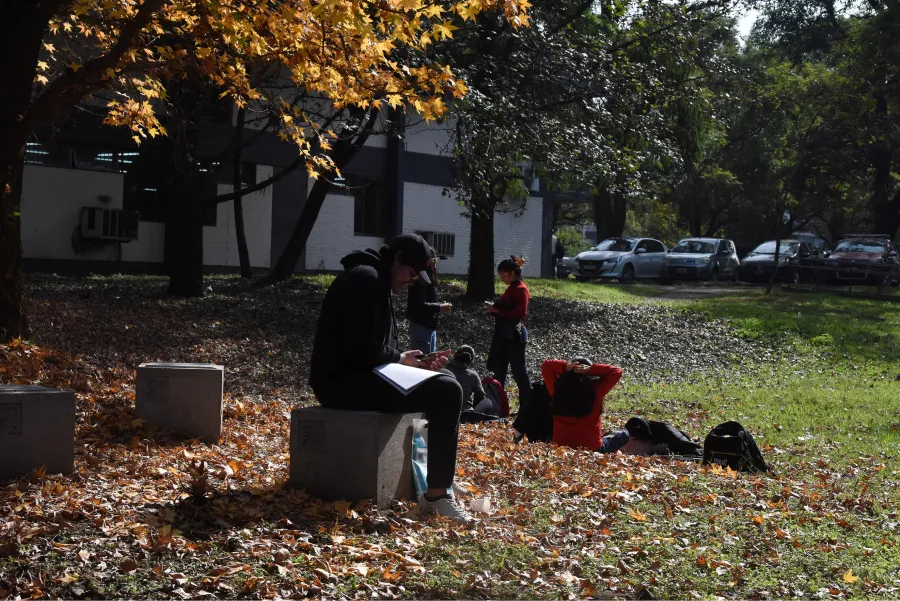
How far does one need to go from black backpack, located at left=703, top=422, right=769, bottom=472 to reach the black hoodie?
3640 millimetres

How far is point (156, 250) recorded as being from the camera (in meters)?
24.0

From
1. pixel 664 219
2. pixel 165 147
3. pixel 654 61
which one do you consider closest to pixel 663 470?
pixel 654 61

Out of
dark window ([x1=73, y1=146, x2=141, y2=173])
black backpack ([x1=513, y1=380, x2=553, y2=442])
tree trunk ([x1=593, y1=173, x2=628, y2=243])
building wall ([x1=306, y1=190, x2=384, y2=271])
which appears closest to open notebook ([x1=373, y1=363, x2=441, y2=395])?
black backpack ([x1=513, y1=380, x2=553, y2=442])

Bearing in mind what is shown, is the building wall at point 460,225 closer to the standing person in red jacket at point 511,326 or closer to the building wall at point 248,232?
the building wall at point 248,232

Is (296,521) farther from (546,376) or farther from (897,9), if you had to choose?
(897,9)

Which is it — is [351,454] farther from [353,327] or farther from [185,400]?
[185,400]

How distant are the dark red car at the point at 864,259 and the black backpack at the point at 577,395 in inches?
808

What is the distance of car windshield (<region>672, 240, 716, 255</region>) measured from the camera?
118 feet

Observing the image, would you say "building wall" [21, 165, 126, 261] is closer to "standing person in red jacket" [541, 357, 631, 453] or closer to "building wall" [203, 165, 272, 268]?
"building wall" [203, 165, 272, 268]

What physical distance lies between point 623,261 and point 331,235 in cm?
1102

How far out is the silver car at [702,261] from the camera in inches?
1371

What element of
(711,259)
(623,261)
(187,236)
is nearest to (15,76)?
(187,236)

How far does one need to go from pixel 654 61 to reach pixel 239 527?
55.4 feet

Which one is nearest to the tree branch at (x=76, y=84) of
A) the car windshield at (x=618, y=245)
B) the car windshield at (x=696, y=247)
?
the car windshield at (x=618, y=245)
